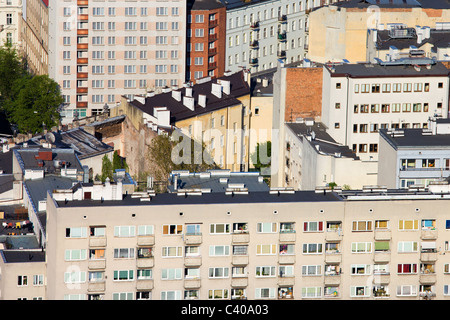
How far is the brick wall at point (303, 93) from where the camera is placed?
111 m

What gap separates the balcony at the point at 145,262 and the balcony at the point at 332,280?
9289 mm

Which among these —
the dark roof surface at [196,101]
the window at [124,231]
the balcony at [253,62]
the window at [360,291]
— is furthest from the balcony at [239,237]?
the balcony at [253,62]

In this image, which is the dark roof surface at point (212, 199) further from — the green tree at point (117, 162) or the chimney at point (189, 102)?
the chimney at point (189, 102)

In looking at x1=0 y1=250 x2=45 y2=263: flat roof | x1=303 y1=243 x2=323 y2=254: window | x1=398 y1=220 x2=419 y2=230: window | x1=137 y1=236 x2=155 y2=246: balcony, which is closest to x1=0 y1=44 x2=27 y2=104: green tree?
x1=0 y1=250 x2=45 y2=263: flat roof

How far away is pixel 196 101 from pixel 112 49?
3204 cm

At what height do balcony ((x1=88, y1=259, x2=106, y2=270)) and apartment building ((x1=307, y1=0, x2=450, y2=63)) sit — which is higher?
apartment building ((x1=307, y1=0, x2=450, y2=63))

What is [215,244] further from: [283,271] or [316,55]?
[316,55]

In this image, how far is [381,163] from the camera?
92.4 metres

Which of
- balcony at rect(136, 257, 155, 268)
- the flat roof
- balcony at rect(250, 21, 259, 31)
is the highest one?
balcony at rect(250, 21, 259, 31)

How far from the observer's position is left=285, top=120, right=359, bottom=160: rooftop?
9675 centimetres

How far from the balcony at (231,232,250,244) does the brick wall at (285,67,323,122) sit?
49005 millimetres

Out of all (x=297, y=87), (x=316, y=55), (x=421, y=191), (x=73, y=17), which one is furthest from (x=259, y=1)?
(x=421, y=191)

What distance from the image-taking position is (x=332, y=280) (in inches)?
2530

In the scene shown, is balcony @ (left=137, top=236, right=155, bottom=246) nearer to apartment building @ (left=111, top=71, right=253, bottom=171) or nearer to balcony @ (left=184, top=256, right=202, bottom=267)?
balcony @ (left=184, top=256, right=202, bottom=267)
